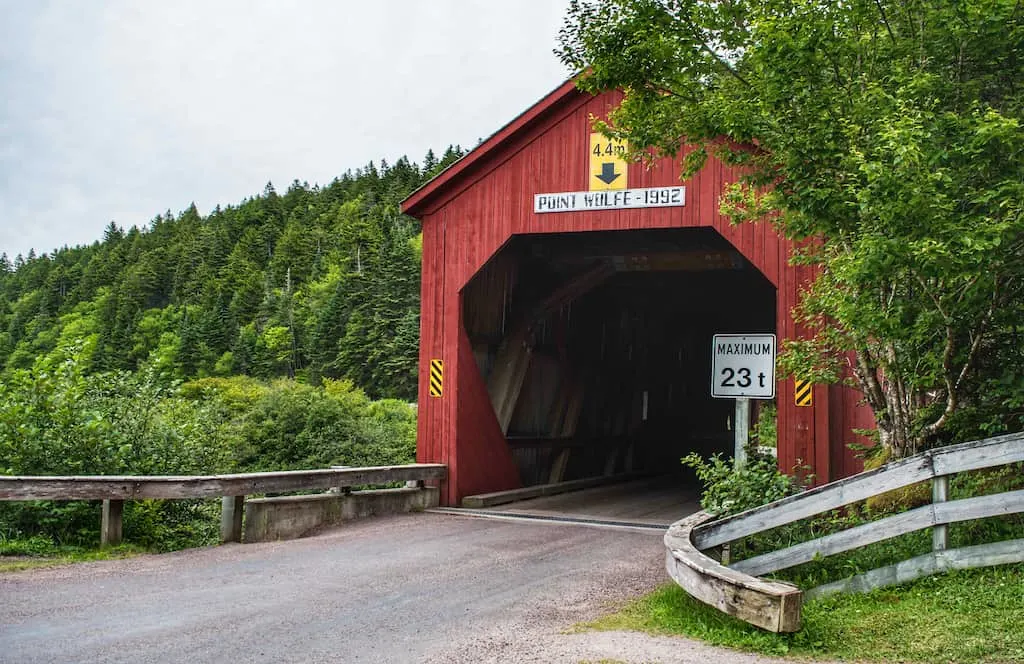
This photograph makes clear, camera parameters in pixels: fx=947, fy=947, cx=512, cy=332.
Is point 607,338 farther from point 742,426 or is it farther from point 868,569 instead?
point 868,569

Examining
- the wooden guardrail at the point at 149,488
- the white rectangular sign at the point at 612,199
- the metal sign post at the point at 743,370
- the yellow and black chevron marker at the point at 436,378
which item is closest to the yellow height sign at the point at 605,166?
the white rectangular sign at the point at 612,199

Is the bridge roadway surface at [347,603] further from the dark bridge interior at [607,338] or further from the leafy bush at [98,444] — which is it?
the dark bridge interior at [607,338]

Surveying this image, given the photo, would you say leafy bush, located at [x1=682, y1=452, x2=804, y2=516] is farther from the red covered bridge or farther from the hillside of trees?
the hillside of trees

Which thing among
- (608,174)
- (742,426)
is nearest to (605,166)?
(608,174)

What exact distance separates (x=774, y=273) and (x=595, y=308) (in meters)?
6.06

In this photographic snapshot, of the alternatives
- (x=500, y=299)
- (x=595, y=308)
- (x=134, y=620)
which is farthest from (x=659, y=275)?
(x=134, y=620)

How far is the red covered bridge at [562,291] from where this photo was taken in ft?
37.0

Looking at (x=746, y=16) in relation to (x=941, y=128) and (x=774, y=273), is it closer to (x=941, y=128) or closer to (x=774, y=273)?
(x=941, y=128)

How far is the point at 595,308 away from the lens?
16922 mm

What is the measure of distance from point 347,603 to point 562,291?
9.13 metres

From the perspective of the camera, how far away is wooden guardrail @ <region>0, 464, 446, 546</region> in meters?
7.65

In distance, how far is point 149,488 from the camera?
8234mm

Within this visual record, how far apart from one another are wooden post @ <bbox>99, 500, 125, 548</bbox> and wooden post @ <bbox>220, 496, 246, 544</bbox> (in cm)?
103

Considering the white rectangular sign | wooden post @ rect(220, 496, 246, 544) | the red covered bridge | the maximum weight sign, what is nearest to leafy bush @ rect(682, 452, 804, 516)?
the maximum weight sign
